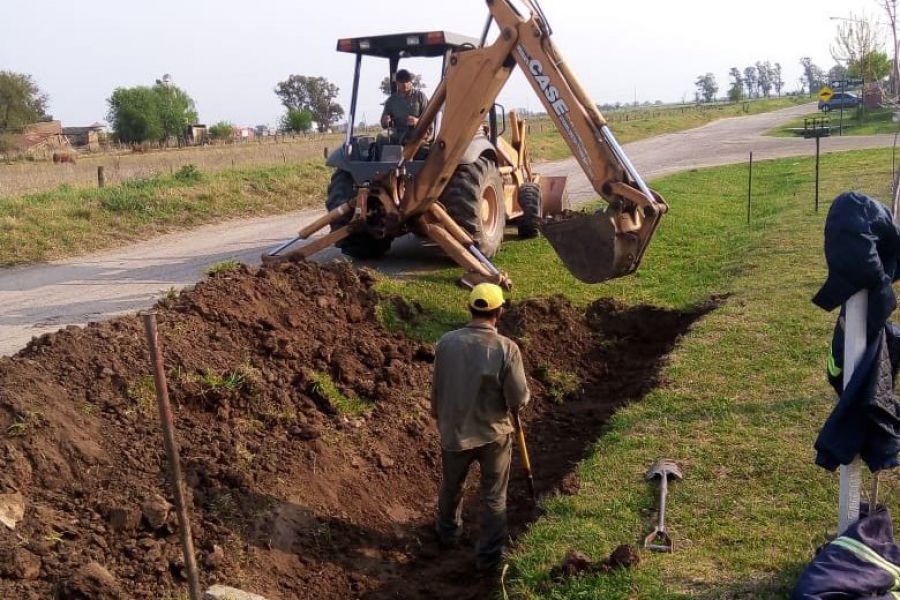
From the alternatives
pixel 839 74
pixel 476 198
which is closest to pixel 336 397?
pixel 476 198

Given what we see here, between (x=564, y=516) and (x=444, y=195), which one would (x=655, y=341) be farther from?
(x=564, y=516)

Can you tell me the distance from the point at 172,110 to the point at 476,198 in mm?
60249

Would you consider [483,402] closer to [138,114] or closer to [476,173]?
[476,173]

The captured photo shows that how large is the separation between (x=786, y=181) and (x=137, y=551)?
2048 cm

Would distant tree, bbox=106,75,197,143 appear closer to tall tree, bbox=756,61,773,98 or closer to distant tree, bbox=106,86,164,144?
distant tree, bbox=106,86,164,144

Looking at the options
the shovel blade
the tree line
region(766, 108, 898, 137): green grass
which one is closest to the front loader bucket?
the shovel blade

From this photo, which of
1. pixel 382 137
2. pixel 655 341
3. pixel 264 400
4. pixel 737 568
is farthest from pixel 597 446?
pixel 382 137

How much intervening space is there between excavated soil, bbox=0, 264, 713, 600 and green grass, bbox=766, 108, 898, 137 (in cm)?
3640

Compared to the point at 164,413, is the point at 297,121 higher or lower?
higher

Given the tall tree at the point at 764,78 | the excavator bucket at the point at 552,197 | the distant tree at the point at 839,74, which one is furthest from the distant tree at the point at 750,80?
the excavator bucket at the point at 552,197

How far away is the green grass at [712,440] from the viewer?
451cm

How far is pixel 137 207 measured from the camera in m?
16.6

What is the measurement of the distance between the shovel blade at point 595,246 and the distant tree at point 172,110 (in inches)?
2391

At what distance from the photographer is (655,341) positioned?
945 centimetres
